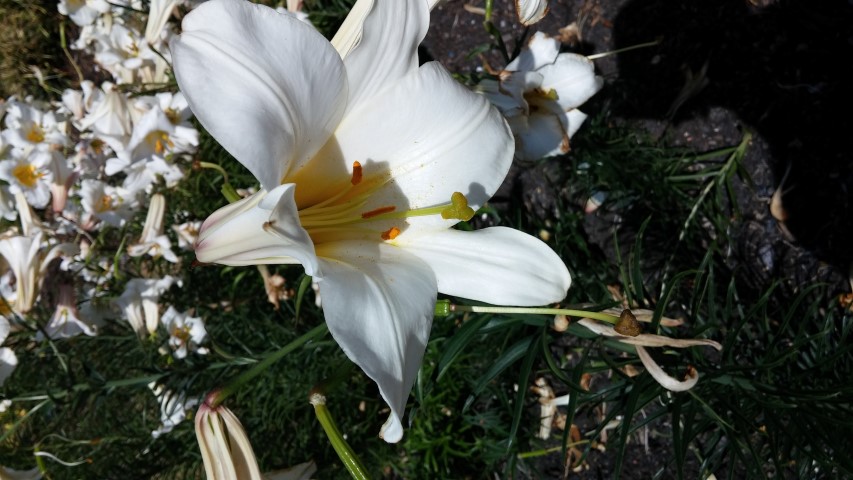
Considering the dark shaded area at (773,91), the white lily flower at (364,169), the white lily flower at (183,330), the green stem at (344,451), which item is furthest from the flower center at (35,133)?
the dark shaded area at (773,91)

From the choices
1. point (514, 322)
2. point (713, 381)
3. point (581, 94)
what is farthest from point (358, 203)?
point (713, 381)

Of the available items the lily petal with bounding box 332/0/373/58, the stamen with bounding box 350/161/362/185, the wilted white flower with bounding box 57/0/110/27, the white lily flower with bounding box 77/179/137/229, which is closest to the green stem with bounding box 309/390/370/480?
the stamen with bounding box 350/161/362/185

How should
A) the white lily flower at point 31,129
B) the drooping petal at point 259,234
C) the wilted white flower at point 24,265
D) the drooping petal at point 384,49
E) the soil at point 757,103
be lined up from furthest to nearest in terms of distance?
the soil at point 757,103, the white lily flower at point 31,129, the wilted white flower at point 24,265, the drooping petal at point 384,49, the drooping petal at point 259,234

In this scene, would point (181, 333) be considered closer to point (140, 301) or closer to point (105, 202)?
point (140, 301)

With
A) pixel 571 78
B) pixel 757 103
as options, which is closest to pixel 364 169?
pixel 571 78

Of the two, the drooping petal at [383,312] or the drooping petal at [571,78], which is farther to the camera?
the drooping petal at [571,78]

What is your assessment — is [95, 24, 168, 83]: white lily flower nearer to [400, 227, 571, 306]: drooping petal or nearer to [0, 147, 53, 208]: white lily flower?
[0, 147, 53, 208]: white lily flower

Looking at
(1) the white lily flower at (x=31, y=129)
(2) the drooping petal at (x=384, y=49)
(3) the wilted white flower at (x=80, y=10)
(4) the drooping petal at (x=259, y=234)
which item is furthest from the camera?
(3) the wilted white flower at (x=80, y=10)

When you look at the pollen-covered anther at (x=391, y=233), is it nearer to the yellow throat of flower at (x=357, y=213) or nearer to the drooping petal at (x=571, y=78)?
the yellow throat of flower at (x=357, y=213)
